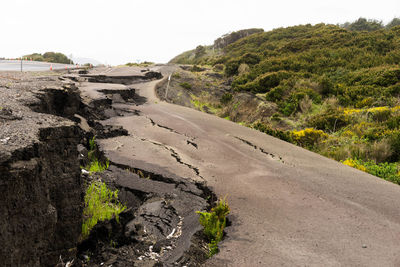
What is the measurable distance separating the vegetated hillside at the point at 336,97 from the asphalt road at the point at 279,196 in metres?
1.93

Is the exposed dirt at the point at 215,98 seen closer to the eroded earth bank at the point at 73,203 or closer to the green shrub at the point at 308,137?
the green shrub at the point at 308,137

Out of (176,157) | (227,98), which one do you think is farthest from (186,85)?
(176,157)

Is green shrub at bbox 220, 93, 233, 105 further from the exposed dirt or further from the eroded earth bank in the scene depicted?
the eroded earth bank

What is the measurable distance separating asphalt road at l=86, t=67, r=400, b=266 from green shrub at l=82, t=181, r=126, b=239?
→ 1.25 meters

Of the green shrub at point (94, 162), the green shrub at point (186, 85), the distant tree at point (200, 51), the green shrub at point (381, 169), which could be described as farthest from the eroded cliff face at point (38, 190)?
the distant tree at point (200, 51)

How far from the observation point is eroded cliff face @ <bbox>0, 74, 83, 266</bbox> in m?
2.31

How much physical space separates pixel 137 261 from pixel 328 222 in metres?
2.77

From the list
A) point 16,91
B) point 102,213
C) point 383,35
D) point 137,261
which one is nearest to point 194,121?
point 16,91

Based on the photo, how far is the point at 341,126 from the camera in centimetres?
1091

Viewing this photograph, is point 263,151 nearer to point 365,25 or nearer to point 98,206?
point 98,206

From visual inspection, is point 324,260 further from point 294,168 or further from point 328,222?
point 294,168

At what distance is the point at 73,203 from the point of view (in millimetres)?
3305

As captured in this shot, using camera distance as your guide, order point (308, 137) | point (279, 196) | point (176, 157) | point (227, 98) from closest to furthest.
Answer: point (279, 196)
point (176, 157)
point (308, 137)
point (227, 98)

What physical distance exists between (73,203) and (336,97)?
13.9 m
